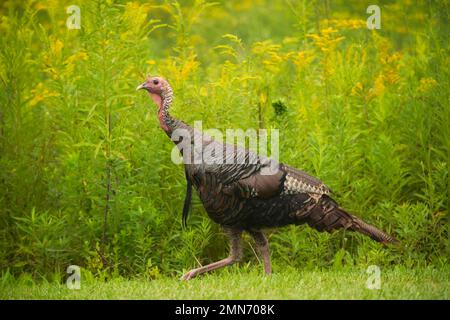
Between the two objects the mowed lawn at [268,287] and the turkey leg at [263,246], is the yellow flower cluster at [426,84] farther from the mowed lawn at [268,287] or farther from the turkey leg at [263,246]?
the turkey leg at [263,246]

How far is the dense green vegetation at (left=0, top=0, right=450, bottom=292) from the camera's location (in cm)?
711

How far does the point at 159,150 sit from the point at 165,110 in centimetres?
68

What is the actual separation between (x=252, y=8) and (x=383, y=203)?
10.3 m

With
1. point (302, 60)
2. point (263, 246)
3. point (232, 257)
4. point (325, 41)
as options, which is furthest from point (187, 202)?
point (325, 41)

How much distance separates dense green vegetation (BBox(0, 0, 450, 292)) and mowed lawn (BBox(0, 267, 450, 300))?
502 mm

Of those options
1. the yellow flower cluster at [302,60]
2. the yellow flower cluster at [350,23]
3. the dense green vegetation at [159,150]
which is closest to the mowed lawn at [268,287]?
the dense green vegetation at [159,150]

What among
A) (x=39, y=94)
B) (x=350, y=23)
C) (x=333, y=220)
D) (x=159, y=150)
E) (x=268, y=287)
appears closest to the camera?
(x=268, y=287)

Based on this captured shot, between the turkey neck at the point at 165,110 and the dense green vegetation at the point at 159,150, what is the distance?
0.41 m

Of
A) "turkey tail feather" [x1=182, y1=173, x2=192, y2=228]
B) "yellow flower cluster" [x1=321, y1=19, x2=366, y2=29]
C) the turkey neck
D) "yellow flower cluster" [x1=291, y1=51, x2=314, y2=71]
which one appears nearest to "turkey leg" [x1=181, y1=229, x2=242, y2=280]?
"turkey tail feather" [x1=182, y1=173, x2=192, y2=228]

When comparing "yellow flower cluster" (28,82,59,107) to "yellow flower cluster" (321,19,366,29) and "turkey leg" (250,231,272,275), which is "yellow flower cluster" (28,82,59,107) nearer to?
"turkey leg" (250,231,272,275)

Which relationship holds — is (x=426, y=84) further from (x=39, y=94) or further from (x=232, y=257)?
(x=39, y=94)

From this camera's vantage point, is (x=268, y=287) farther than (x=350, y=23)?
No

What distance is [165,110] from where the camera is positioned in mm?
6684
